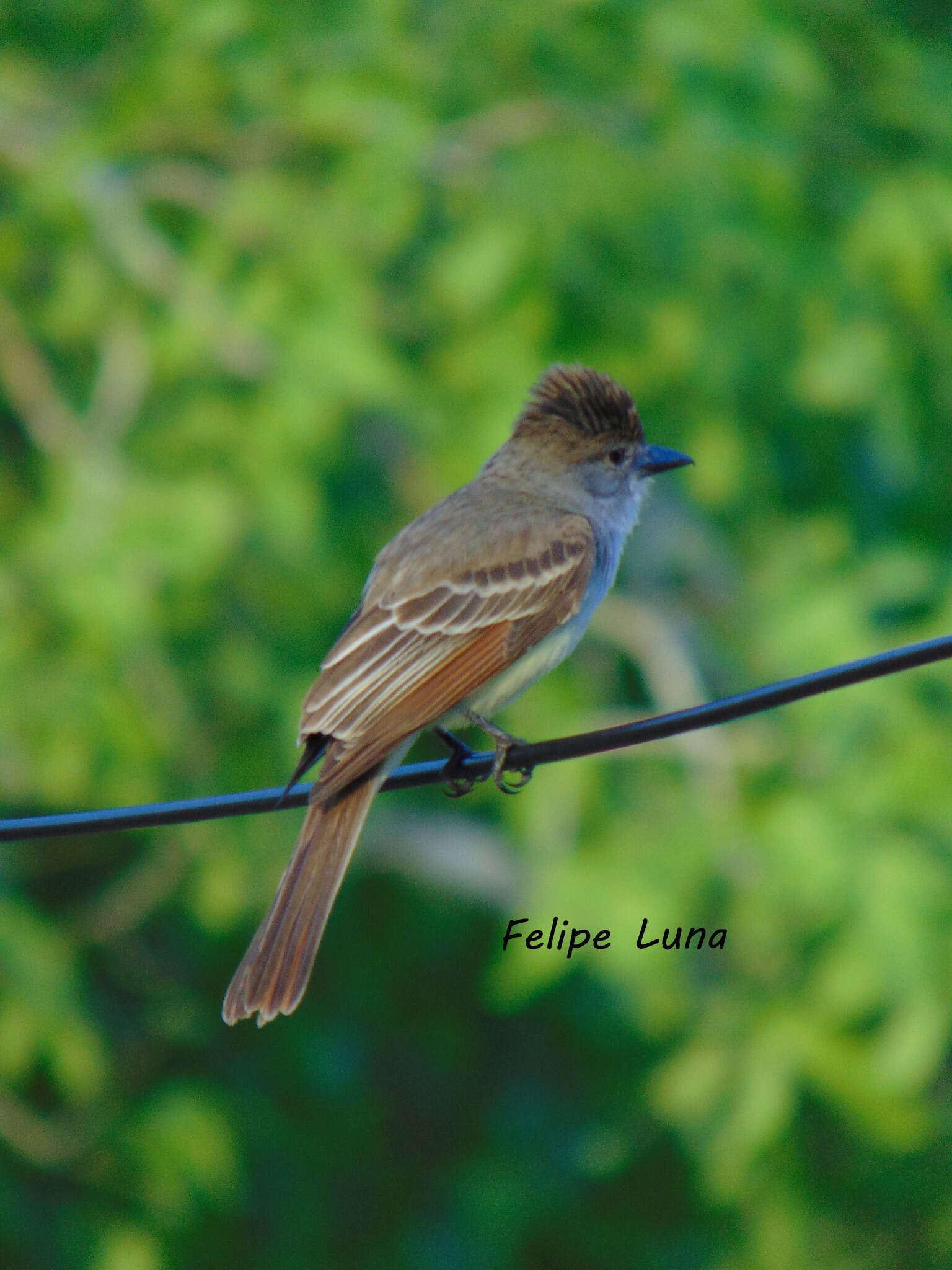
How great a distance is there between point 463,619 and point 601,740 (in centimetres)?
133

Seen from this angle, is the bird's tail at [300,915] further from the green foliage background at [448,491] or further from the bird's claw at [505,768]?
the green foliage background at [448,491]

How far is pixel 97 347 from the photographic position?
7820 mm

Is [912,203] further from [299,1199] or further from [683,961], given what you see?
[299,1199]

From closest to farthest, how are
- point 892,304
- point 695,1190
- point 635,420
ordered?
point 635,420, point 892,304, point 695,1190

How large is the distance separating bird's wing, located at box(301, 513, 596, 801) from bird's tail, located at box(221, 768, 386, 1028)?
7cm

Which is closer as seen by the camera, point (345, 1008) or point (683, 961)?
point (683, 961)

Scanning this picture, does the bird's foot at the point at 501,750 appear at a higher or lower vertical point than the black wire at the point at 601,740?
lower

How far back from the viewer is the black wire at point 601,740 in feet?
9.05

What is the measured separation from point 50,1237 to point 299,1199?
1556mm

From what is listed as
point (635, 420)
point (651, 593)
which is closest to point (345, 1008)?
point (651, 593)

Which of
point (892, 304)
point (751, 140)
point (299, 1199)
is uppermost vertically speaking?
point (751, 140)

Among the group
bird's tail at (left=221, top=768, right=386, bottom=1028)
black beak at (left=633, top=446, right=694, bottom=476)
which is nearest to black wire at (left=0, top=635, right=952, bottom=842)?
bird's tail at (left=221, top=768, right=386, bottom=1028)

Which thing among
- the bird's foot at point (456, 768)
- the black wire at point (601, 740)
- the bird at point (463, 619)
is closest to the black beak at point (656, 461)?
the bird at point (463, 619)

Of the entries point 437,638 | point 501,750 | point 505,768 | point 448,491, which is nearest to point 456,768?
point 505,768
